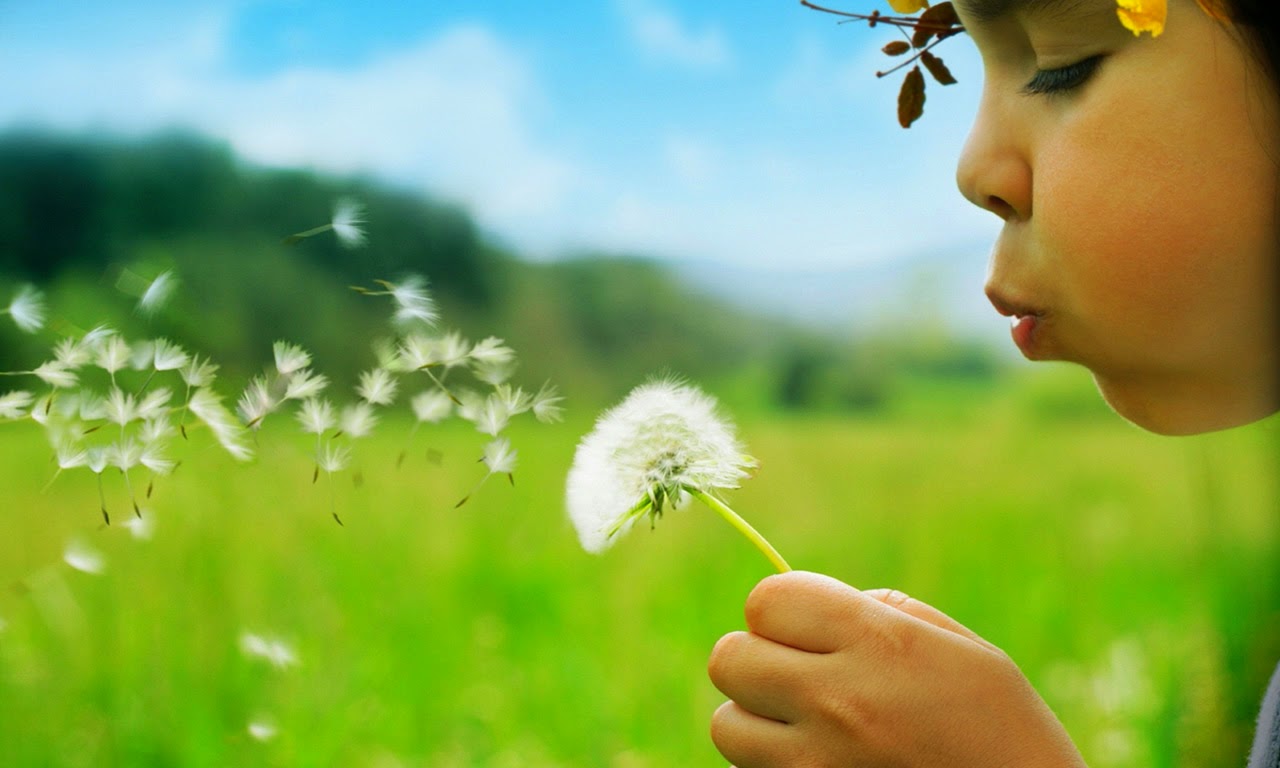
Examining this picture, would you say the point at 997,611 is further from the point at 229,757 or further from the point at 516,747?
the point at 229,757

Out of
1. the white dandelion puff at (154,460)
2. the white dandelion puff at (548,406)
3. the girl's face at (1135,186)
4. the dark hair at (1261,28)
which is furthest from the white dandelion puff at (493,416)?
the dark hair at (1261,28)

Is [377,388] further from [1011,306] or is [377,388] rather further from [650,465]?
[1011,306]

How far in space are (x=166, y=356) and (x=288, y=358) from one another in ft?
0.19

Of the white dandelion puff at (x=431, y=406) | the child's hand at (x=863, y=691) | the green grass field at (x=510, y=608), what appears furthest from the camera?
the green grass field at (x=510, y=608)

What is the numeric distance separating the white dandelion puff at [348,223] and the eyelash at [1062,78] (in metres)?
0.29

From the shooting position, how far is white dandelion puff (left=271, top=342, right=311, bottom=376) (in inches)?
15.9

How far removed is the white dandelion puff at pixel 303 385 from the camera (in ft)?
1.33

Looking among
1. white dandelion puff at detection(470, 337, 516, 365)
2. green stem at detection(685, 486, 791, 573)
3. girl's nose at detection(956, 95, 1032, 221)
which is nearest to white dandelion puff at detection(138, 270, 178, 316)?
white dandelion puff at detection(470, 337, 516, 365)

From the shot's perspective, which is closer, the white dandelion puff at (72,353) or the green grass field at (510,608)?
the white dandelion puff at (72,353)

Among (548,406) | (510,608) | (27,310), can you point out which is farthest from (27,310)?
(510,608)

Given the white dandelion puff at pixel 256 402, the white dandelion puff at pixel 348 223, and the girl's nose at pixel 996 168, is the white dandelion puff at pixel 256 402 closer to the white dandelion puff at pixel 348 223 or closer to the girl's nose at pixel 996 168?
the white dandelion puff at pixel 348 223

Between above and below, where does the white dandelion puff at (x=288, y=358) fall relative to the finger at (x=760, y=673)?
above

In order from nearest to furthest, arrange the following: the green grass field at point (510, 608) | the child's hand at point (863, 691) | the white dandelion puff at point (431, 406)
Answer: the child's hand at point (863, 691)
the white dandelion puff at point (431, 406)
the green grass field at point (510, 608)

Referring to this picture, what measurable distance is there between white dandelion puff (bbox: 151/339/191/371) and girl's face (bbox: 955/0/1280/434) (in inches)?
Answer: 13.7
